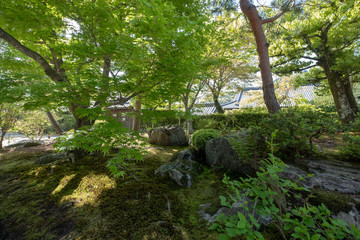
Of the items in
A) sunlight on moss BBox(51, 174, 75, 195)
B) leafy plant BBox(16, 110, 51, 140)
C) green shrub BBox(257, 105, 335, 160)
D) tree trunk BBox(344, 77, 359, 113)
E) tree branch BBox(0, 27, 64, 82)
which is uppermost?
tree branch BBox(0, 27, 64, 82)

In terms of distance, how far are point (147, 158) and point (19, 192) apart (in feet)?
9.07

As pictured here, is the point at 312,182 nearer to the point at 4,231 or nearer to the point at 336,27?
Answer: the point at 4,231

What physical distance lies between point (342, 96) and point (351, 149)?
237 inches

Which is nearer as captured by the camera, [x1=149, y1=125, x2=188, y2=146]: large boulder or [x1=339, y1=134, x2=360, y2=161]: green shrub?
[x1=339, y1=134, x2=360, y2=161]: green shrub

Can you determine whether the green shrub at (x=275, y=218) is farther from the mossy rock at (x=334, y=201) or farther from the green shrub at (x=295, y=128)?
the green shrub at (x=295, y=128)

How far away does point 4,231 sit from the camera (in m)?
1.86

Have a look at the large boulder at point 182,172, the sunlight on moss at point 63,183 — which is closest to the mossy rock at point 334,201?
the large boulder at point 182,172

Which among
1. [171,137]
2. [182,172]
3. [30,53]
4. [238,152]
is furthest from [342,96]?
[30,53]

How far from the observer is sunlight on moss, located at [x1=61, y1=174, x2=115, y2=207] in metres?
2.44

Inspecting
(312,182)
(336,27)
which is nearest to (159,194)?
(312,182)

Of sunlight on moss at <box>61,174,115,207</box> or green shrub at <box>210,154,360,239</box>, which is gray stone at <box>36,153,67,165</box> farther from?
green shrub at <box>210,154,360,239</box>

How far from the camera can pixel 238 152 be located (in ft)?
9.92

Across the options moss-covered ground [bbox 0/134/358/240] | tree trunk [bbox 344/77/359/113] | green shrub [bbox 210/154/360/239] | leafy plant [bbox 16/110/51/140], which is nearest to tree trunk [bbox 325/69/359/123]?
tree trunk [bbox 344/77/359/113]

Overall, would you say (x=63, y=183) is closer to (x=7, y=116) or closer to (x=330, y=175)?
(x=330, y=175)
